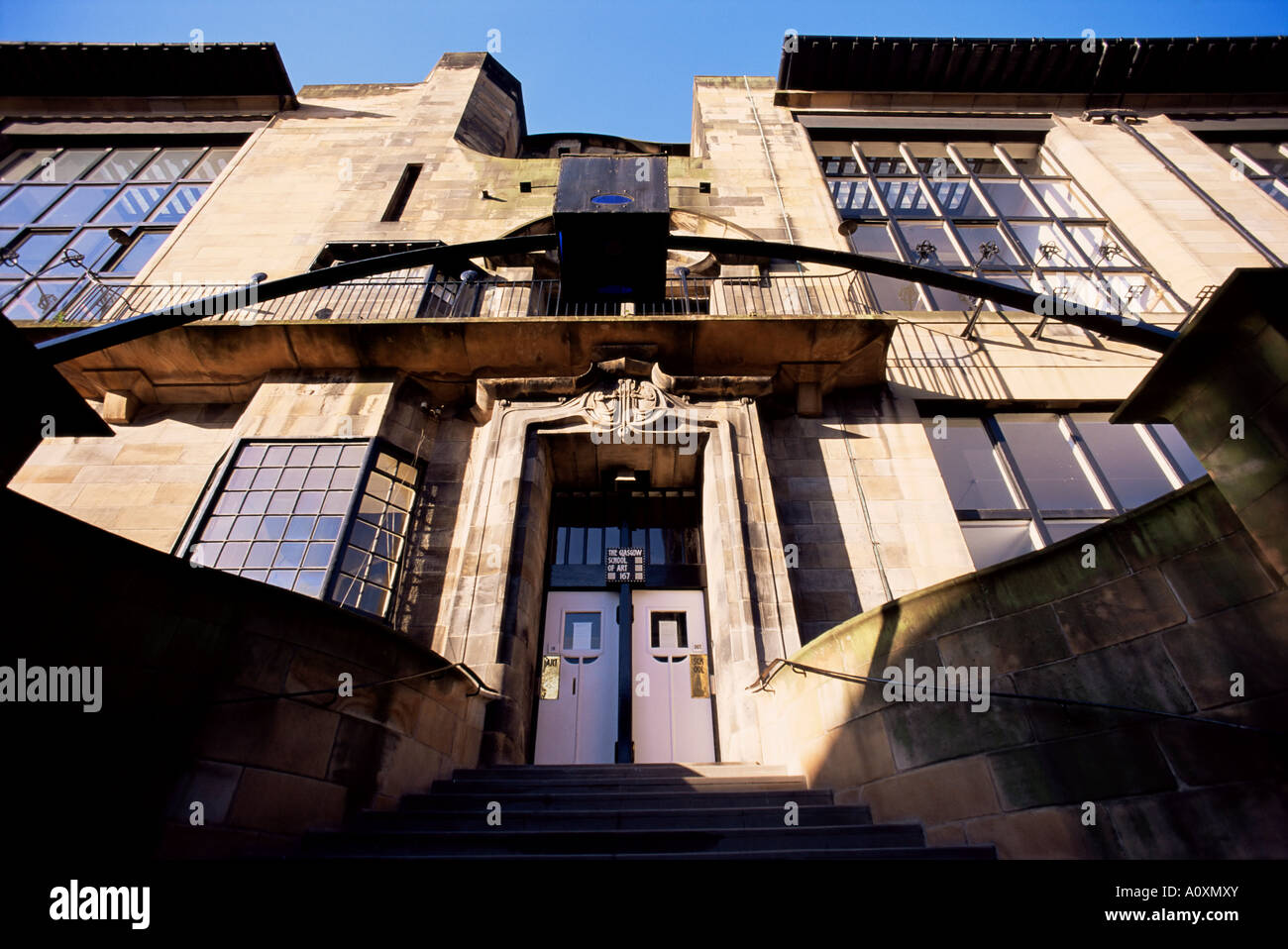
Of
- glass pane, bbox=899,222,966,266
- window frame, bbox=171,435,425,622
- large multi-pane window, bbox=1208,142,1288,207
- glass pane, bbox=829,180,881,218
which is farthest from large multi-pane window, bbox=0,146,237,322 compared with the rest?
large multi-pane window, bbox=1208,142,1288,207

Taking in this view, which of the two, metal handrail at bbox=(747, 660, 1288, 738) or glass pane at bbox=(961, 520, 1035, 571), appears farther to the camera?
glass pane at bbox=(961, 520, 1035, 571)

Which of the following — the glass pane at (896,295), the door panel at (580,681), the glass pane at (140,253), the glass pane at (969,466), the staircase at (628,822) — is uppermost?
the glass pane at (140,253)

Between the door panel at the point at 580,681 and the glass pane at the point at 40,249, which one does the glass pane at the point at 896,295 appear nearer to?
the door panel at the point at 580,681

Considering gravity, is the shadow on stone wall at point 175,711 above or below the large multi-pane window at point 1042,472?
below

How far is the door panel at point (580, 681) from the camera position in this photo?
23.4 feet

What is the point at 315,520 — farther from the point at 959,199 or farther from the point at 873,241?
the point at 959,199

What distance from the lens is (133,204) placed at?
1394 centimetres

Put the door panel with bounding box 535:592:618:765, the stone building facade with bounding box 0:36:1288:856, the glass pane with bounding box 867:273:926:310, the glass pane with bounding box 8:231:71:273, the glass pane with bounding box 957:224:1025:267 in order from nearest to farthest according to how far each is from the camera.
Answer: the stone building facade with bounding box 0:36:1288:856 < the door panel with bounding box 535:592:618:765 < the glass pane with bounding box 867:273:926:310 < the glass pane with bounding box 8:231:71:273 < the glass pane with bounding box 957:224:1025:267

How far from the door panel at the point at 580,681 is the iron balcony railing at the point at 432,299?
5.13 meters

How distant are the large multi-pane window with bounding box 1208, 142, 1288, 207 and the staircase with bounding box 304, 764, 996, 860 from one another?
19655 millimetres

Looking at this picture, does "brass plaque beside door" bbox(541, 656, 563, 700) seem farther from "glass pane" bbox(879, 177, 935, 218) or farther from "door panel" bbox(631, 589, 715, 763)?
"glass pane" bbox(879, 177, 935, 218)

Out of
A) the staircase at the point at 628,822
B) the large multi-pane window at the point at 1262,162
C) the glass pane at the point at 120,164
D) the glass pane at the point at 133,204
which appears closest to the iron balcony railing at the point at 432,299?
the glass pane at the point at 133,204

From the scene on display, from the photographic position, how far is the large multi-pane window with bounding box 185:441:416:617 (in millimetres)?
7238

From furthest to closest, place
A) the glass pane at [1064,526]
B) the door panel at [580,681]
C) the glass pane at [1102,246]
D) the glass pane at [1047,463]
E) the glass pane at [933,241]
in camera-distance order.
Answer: the glass pane at [933,241], the glass pane at [1102,246], the glass pane at [1047,463], the glass pane at [1064,526], the door panel at [580,681]
